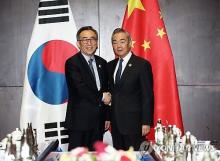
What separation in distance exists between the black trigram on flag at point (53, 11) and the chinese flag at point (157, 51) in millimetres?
597

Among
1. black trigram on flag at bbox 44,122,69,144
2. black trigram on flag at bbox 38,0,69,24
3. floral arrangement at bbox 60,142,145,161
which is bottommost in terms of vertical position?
black trigram on flag at bbox 44,122,69,144

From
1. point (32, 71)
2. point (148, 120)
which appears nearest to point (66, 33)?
point (32, 71)

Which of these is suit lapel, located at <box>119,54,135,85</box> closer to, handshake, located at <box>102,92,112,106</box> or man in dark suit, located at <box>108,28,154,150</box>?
man in dark suit, located at <box>108,28,154,150</box>

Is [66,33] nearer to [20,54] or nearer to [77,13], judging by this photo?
[77,13]

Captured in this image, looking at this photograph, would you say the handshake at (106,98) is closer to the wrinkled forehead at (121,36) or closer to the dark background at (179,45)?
the wrinkled forehead at (121,36)

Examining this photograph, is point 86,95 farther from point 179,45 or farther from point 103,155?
point 103,155

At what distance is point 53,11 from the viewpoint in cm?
351

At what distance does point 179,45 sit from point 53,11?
1.35m

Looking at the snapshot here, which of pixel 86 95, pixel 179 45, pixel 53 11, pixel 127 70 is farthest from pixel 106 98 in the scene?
pixel 179 45

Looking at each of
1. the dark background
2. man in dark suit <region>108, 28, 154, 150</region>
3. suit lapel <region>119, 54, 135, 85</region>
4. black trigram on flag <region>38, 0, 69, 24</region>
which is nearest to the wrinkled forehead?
man in dark suit <region>108, 28, 154, 150</region>

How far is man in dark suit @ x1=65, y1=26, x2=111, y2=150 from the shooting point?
9.53ft

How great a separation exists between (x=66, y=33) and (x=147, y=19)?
800 mm

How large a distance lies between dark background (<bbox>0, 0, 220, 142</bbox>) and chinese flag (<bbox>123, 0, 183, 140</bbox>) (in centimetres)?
36

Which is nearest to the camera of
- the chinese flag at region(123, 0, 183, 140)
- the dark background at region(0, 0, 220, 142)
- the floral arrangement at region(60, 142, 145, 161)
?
the floral arrangement at region(60, 142, 145, 161)
